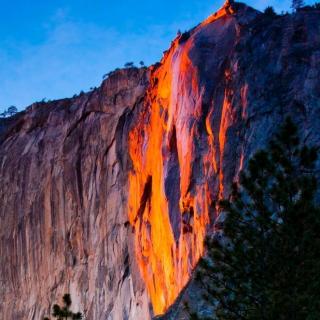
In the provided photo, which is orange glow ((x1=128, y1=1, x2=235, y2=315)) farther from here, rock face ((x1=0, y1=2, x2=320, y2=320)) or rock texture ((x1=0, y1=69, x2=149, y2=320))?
rock texture ((x1=0, y1=69, x2=149, y2=320))

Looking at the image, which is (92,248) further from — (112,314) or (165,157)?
(165,157)

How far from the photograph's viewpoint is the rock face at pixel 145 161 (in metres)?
29.4

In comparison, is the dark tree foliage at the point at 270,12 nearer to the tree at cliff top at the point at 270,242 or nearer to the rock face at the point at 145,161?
the rock face at the point at 145,161

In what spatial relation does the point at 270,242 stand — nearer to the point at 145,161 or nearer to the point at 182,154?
the point at 182,154

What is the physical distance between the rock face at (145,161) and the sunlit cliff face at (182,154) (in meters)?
0.05

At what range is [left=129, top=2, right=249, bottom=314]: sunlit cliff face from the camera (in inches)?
1218

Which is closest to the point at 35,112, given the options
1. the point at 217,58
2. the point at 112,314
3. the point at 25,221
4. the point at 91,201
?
the point at 25,221

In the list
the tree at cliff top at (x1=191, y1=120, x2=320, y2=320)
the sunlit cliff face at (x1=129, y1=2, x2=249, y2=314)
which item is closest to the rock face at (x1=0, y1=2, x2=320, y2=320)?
the sunlit cliff face at (x1=129, y1=2, x2=249, y2=314)

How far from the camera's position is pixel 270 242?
18.7 meters

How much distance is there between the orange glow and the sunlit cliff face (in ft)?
0.12

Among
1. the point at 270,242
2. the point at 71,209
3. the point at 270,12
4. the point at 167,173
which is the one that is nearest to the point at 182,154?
the point at 167,173

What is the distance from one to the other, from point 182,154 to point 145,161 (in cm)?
732

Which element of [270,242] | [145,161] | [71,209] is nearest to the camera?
[270,242]

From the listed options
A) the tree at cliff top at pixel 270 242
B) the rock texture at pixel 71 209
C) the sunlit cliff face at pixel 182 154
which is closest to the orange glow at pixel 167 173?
the sunlit cliff face at pixel 182 154
